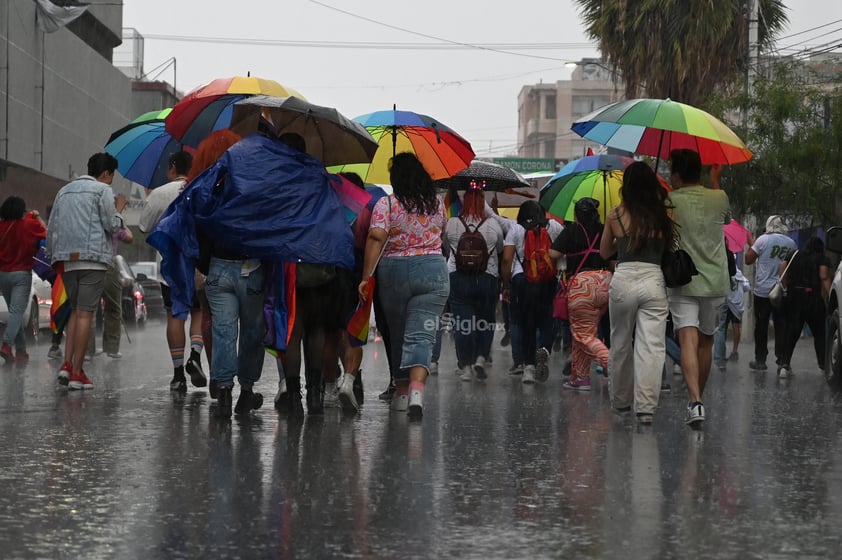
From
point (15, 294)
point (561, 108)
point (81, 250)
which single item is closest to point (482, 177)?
point (15, 294)

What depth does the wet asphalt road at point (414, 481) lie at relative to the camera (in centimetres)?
561

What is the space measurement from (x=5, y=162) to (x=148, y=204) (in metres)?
29.7

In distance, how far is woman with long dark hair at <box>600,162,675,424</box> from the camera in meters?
9.69

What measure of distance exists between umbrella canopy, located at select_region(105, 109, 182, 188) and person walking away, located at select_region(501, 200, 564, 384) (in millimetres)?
3136

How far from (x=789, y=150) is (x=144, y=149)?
1553 cm

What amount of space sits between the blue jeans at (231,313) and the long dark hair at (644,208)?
2.34 m

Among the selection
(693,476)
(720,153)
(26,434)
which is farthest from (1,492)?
(720,153)

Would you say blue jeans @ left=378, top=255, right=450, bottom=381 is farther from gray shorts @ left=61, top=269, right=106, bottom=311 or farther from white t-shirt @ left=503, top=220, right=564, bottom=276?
white t-shirt @ left=503, top=220, right=564, bottom=276

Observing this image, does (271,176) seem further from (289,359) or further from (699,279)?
(699,279)

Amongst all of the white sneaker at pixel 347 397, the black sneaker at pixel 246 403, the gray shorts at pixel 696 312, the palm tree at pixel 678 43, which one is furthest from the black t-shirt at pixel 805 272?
the palm tree at pixel 678 43

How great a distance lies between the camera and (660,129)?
38.4 ft

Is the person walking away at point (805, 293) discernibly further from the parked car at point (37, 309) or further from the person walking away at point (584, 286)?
the parked car at point (37, 309)

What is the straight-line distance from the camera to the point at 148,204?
11.5 metres

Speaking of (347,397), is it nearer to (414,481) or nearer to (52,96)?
(414,481)
